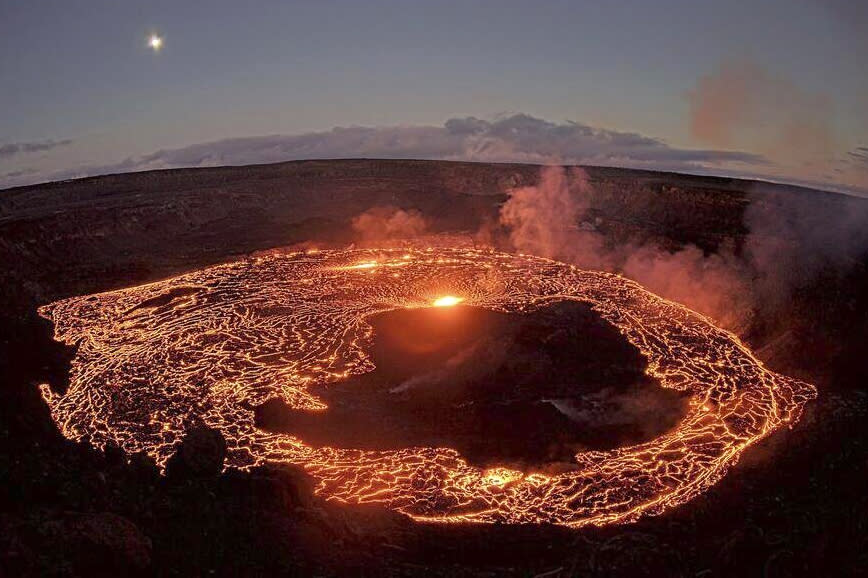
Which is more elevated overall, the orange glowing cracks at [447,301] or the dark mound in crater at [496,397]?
the orange glowing cracks at [447,301]

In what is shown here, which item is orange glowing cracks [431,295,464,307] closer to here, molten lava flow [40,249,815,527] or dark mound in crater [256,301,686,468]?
molten lava flow [40,249,815,527]

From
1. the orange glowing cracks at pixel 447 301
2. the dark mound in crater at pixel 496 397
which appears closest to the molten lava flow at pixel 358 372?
the orange glowing cracks at pixel 447 301

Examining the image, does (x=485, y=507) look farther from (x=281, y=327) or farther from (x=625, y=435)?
(x=281, y=327)

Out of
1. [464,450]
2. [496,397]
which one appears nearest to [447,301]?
[496,397]

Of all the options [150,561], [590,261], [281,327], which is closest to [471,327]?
[281,327]

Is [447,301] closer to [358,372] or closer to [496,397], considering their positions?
[358,372]

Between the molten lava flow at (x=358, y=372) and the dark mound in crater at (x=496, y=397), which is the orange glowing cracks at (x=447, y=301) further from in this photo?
the dark mound in crater at (x=496, y=397)
